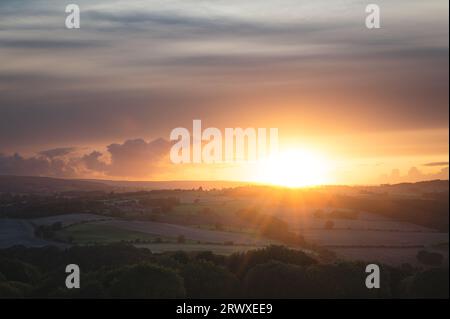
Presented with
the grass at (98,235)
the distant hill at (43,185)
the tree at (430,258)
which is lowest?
the tree at (430,258)

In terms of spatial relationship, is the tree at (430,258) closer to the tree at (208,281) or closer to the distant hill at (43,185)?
the tree at (208,281)

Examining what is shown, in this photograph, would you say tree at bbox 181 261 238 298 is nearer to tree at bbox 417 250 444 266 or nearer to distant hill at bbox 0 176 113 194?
tree at bbox 417 250 444 266

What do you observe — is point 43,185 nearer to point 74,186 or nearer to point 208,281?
point 74,186

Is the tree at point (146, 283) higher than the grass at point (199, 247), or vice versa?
the grass at point (199, 247)

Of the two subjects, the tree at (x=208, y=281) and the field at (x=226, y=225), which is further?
Answer: the field at (x=226, y=225)

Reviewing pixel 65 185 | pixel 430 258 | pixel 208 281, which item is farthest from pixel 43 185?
pixel 430 258

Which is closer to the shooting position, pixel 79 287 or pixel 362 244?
pixel 79 287

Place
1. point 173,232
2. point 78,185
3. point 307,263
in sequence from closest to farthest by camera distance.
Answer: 1. point 307,263
2. point 173,232
3. point 78,185

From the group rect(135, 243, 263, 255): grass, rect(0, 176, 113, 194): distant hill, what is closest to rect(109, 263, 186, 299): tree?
rect(135, 243, 263, 255): grass

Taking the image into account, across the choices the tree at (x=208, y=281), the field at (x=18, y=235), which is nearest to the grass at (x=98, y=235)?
the field at (x=18, y=235)
